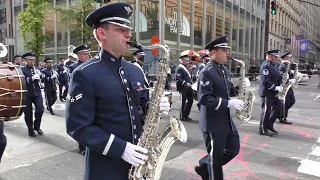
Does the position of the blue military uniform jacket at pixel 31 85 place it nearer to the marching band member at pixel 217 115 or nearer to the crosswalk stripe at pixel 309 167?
the marching band member at pixel 217 115

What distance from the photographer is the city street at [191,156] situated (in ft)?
16.3

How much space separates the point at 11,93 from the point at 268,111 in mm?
6082

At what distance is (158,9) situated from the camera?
23297 millimetres

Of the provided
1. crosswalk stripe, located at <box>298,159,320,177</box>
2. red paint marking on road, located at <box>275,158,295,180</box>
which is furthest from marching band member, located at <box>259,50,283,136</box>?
red paint marking on road, located at <box>275,158,295,180</box>

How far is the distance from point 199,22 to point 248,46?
46.4 ft

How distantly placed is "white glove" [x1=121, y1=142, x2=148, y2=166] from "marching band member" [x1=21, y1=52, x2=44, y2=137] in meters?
6.11

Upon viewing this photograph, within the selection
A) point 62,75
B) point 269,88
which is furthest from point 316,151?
point 62,75

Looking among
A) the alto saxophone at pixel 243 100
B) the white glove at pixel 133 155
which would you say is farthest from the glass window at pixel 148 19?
the white glove at pixel 133 155

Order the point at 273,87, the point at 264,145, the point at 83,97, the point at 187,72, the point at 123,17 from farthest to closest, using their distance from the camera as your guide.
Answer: the point at 187,72 → the point at 273,87 → the point at 264,145 → the point at 123,17 → the point at 83,97

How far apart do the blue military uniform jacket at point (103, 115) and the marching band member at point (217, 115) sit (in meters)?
1.78

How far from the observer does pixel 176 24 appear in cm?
2512

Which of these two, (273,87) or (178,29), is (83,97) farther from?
(178,29)

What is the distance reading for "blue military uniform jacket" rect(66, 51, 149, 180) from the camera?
215cm

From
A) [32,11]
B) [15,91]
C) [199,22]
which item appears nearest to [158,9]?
[199,22]
